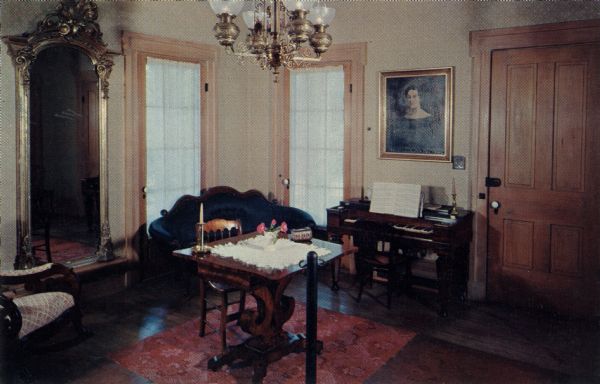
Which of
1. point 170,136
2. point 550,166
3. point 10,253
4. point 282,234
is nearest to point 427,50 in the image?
point 550,166

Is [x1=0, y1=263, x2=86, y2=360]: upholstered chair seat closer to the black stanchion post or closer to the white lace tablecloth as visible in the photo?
the white lace tablecloth

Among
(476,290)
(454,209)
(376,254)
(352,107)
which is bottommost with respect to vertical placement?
→ (476,290)

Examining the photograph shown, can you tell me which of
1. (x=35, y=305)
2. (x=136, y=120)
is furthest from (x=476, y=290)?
(x=35, y=305)

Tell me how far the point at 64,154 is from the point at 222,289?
Result: 198 cm

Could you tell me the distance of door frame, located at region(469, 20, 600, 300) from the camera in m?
4.96

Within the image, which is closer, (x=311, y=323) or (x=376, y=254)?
(x=311, y=323)

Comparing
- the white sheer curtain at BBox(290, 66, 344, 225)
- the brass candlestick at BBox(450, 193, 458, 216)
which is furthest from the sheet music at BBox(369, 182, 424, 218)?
the white sheer curtain at BBox(290, 66, 344, 225)

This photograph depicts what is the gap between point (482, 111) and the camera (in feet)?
17.2

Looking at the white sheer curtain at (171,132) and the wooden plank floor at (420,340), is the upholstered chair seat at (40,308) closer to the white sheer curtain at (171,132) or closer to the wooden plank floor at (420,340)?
the wooden plank floor at (420,340)

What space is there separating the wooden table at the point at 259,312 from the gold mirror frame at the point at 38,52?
1.58 metres

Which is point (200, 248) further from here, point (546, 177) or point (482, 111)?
point (546, 177)

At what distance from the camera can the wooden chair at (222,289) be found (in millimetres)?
4113

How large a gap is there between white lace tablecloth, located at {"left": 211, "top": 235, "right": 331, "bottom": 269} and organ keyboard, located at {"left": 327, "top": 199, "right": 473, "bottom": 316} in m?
1.21

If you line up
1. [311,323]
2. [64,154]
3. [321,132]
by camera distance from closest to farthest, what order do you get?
[311,323], [64,154], [321,132]
